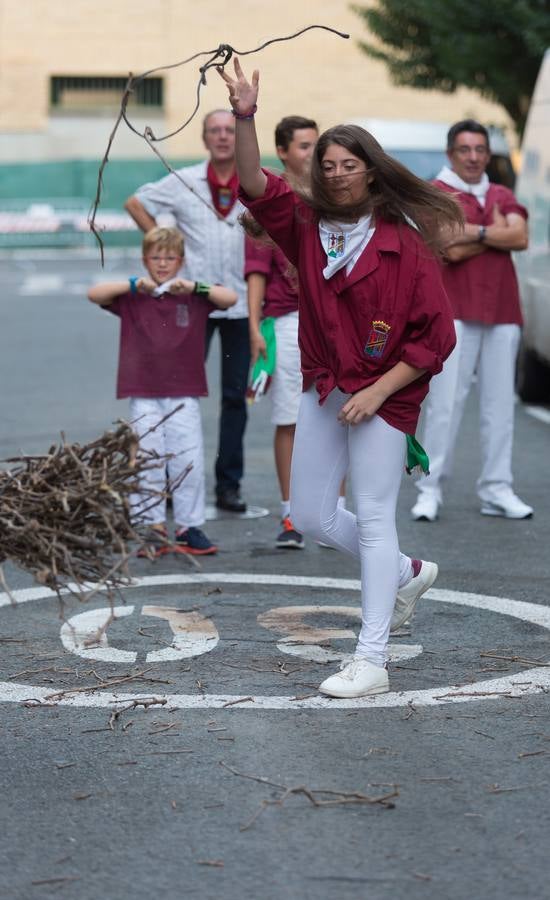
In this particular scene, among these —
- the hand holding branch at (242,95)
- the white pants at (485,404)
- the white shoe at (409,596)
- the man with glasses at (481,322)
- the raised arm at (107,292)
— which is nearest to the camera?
the hand holding branch at (242,95)

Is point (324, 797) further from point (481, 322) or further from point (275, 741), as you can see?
point (481, 322)

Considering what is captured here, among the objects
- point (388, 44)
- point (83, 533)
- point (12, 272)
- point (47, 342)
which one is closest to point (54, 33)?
point (12, 272)

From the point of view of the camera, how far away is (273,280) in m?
8.39

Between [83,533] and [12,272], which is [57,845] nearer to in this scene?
[83,533]

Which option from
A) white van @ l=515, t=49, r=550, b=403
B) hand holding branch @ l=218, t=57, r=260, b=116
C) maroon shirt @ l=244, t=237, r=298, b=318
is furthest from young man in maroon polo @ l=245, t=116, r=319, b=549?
white van @ l=515, t=49, r=550, b=403

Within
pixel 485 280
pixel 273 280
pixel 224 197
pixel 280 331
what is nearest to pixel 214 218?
pixel 224 197

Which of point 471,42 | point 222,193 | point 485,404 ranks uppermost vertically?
point 471,42

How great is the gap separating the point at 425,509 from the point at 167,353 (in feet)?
5.84

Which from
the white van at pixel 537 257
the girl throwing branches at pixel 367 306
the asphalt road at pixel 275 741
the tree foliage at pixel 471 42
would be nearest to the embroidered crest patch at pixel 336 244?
the girl throwing branches at pixel 367 306

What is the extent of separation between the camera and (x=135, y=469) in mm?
4387

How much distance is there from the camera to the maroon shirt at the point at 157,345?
25.8 feet

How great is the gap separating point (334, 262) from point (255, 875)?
→ 215 cm

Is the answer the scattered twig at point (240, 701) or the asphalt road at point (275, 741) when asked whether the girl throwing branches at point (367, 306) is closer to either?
the scattered twig at point (240, 701)

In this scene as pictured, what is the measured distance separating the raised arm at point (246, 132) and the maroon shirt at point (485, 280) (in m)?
3.61
